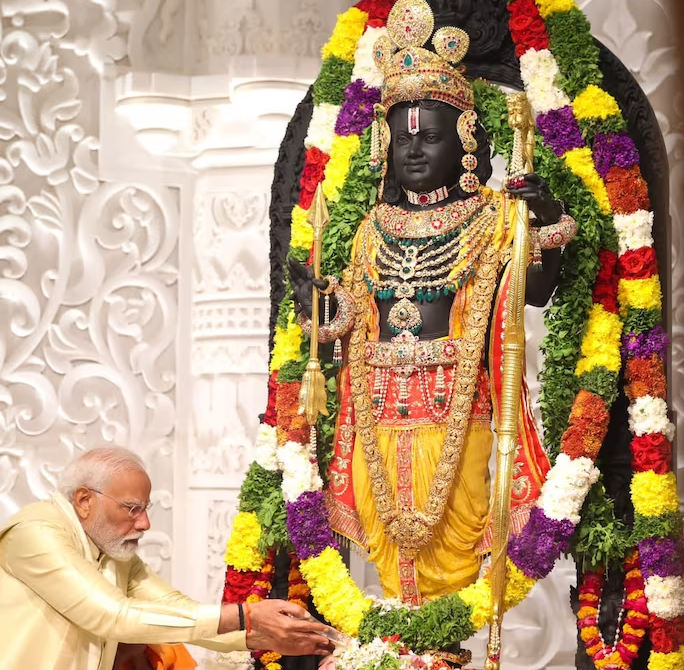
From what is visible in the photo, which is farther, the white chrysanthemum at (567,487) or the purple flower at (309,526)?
the purple flower at (309,526)

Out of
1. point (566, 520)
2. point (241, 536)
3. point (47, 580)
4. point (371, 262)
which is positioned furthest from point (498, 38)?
point (47, 580)

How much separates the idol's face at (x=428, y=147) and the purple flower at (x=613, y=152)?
52cm

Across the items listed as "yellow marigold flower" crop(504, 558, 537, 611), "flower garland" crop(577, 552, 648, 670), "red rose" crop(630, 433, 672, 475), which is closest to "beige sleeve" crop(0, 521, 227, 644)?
"yellow marigold flower" crop(504, 558, 537, 611)

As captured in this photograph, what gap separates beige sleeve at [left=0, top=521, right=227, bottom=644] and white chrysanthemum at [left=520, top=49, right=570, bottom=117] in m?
2.24

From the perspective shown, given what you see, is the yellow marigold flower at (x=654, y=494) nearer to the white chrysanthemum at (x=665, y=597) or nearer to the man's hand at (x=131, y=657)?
the white chrysanthemum at (x=665, y=597)

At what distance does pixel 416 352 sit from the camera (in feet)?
14.1

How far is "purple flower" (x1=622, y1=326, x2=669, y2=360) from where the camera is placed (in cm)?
425

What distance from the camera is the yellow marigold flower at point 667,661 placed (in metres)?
3.99

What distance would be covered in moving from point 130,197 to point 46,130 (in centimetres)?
55

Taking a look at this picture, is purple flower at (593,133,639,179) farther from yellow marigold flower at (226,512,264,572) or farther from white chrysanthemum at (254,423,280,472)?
yellow marigold flower at (226,512,264,572)

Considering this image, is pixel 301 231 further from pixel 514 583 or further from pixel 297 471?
pixel 514 583

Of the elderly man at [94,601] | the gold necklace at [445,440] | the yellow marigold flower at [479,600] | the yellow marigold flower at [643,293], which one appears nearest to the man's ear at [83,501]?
the elderly man at [94,601]

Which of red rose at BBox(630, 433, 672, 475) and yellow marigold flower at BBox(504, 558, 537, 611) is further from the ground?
red rose at BBox(630, 433, 672, 475)

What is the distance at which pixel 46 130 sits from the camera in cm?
607
